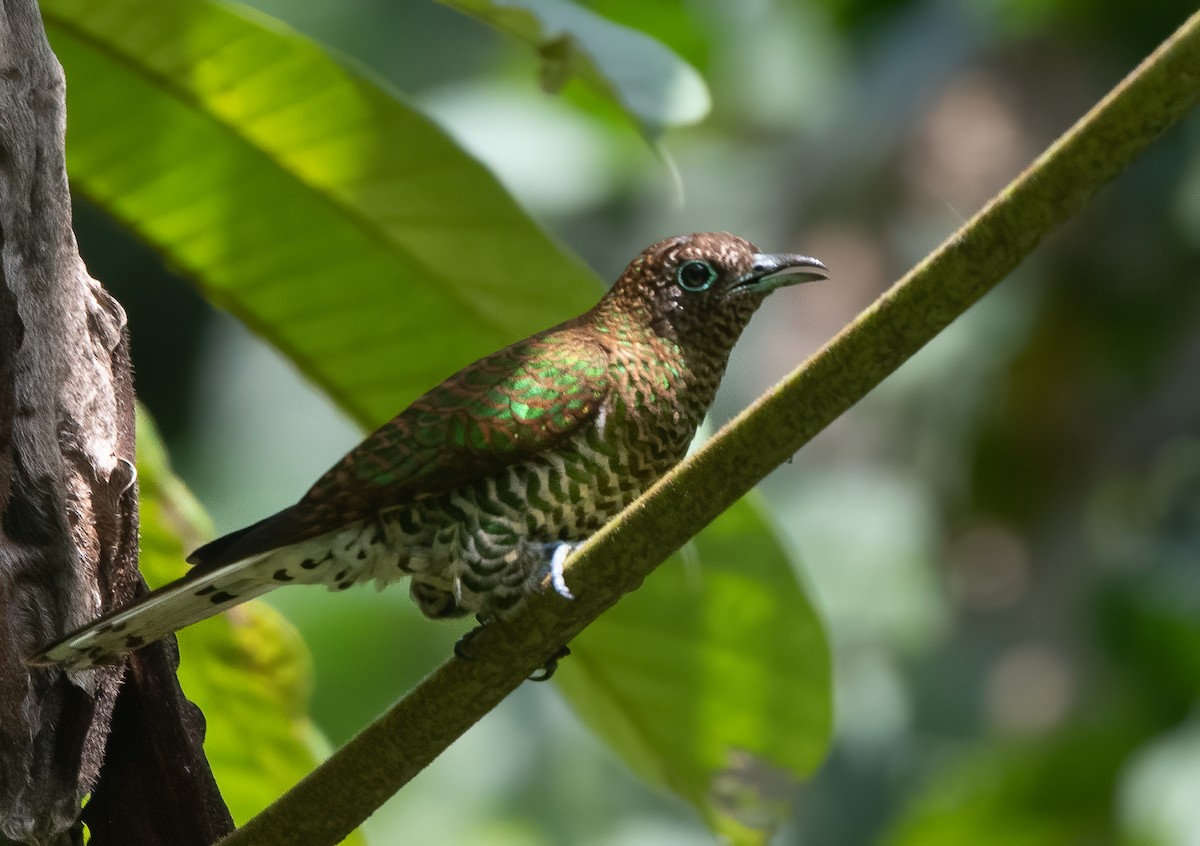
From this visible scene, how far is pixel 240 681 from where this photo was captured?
246 cm

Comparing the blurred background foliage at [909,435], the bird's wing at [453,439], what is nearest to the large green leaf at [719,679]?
the bird's wing at [453,439]

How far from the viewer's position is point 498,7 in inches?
84.3

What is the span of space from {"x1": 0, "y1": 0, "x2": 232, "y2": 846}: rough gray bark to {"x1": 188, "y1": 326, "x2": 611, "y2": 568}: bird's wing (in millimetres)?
240

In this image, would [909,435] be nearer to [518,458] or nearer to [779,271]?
[779,271]

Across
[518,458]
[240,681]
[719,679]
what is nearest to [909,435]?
[719,679]

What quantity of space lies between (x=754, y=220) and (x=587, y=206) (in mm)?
815

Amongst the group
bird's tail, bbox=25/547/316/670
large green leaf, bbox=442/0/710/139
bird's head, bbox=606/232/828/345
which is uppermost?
large green leaf, bbox=442/0/710/139

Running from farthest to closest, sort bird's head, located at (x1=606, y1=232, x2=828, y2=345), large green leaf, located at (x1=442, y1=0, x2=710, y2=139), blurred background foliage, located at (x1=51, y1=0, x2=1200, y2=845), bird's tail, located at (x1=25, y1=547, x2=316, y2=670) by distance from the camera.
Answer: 1. blurred background foliage, located at (x1=51, y1=0, x2=1200, y2=845)
2. bird's head, located at (x1=606, y1=232, x2=828, y2=345)
3. large green leaf, located at (x1=442, y1=0, x2=710, y2=139)
4. bird's tail, located at (x1=25, y1=547, x2=316, y2=670)

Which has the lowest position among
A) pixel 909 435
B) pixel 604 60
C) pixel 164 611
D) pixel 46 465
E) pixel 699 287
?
pixel 164 611

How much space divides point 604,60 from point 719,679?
100 centimetres

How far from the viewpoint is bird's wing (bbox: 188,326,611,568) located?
2041mm

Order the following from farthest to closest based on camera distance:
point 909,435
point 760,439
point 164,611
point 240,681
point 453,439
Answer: point 909,435 < point 240,681 < point 453,439 < point 164,611 < point 760,439

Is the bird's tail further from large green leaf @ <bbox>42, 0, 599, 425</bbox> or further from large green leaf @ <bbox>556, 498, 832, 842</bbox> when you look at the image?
large green leaf @ <bbox>556, 498, 832, 842</bbox>

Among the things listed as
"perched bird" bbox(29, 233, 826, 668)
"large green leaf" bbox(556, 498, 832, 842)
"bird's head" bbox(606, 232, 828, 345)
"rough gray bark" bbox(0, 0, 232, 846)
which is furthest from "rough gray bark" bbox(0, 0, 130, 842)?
"large green leaf" bbox(556, 498, 832, 842)
